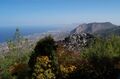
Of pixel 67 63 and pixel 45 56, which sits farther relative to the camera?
pixel 67 63

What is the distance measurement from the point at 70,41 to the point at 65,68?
1039 cm

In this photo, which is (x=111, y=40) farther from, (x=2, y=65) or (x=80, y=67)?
(x=2, y=65)

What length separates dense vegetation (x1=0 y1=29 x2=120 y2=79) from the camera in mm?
16500

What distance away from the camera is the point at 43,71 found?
54.1 ft

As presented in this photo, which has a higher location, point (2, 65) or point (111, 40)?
point (111, 40)

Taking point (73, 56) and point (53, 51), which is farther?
point (73, 56)

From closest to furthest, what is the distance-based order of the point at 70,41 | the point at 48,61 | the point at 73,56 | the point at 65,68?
the point at 48,61, the point at 65,68, the point at 73,56, the point at 70,41

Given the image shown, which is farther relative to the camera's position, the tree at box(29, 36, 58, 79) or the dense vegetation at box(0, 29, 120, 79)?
the dense vegetation at box(0, 29, 120, 79)

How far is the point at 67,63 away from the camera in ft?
60.9

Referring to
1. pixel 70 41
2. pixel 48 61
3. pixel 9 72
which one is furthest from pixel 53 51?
pixel 70 41

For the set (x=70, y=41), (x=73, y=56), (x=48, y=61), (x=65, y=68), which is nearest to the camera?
(x=48, y=61)

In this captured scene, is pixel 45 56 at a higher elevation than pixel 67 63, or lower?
higher

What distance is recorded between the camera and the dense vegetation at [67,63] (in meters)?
16.5

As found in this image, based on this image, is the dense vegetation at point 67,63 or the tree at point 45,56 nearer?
the tree at point 45,56
